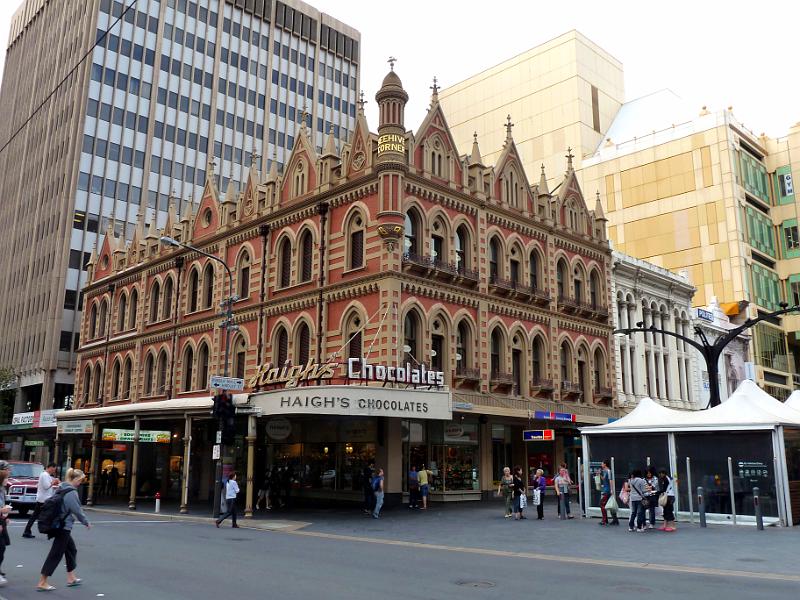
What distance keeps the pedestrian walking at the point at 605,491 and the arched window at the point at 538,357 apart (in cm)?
1103

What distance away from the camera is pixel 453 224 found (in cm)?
3234

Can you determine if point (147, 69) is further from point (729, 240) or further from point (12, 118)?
point (729, 240)

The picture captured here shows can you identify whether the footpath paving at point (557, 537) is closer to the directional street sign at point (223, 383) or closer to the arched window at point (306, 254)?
the directional street sign at point (223, 383)

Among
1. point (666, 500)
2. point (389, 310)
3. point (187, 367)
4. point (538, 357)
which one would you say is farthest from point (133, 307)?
point (666, 500)

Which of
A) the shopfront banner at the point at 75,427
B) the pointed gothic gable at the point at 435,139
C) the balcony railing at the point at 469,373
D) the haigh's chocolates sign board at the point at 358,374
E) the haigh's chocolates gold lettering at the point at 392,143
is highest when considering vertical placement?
the pointed gothic gable at the point at 435,139

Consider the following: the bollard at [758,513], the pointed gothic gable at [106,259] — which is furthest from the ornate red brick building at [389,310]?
the bollard at [758,513]

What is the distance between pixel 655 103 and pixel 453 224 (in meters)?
47.3

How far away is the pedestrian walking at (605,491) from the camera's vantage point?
23.1 m

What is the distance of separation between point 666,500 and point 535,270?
685 inches

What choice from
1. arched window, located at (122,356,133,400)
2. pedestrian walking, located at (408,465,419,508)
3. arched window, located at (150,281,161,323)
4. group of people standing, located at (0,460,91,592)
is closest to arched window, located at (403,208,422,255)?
pedestrian walking, located at (408,465,419,508)

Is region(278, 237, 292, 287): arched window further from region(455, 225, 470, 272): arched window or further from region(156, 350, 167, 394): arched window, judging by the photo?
region(156, 350, 167, 394): arched window

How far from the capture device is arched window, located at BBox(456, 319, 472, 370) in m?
31.7

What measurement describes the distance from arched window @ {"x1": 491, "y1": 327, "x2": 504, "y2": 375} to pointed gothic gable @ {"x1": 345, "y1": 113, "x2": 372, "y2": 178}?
9.16m

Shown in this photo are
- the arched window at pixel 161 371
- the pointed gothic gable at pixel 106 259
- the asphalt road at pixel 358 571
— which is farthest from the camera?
the pointed gothic gable at pixel 106 259
